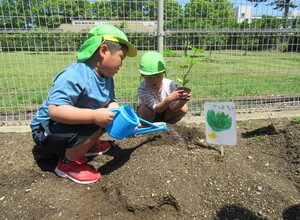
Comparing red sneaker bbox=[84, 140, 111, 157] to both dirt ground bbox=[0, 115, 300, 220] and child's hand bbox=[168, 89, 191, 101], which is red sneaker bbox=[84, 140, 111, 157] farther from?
child's hand bbox=[168, 89, 191, 101]

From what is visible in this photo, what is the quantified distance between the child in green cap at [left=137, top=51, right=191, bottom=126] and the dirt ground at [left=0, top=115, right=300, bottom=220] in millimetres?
392

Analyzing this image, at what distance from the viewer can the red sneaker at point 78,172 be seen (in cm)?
186

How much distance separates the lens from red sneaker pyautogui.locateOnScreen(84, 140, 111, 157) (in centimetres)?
225

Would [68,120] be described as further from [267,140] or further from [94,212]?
[267,140]

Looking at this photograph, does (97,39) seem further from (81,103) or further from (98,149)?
(98,149)

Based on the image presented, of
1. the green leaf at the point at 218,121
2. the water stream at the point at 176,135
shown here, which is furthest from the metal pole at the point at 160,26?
the green leaf at the point at 218,121

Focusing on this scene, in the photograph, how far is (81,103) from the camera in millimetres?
1824

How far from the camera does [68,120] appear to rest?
1587 mm

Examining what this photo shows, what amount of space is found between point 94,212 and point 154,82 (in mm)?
1459

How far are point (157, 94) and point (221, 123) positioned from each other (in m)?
0.94

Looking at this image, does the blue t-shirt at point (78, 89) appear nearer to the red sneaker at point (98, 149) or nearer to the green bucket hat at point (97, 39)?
the green bucket hat at point (97, 39)

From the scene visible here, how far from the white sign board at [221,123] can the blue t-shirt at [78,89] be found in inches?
34.4

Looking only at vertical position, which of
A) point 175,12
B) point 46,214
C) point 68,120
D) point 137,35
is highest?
point 175,12

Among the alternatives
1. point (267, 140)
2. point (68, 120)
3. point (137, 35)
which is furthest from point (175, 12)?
point (68, 120)
